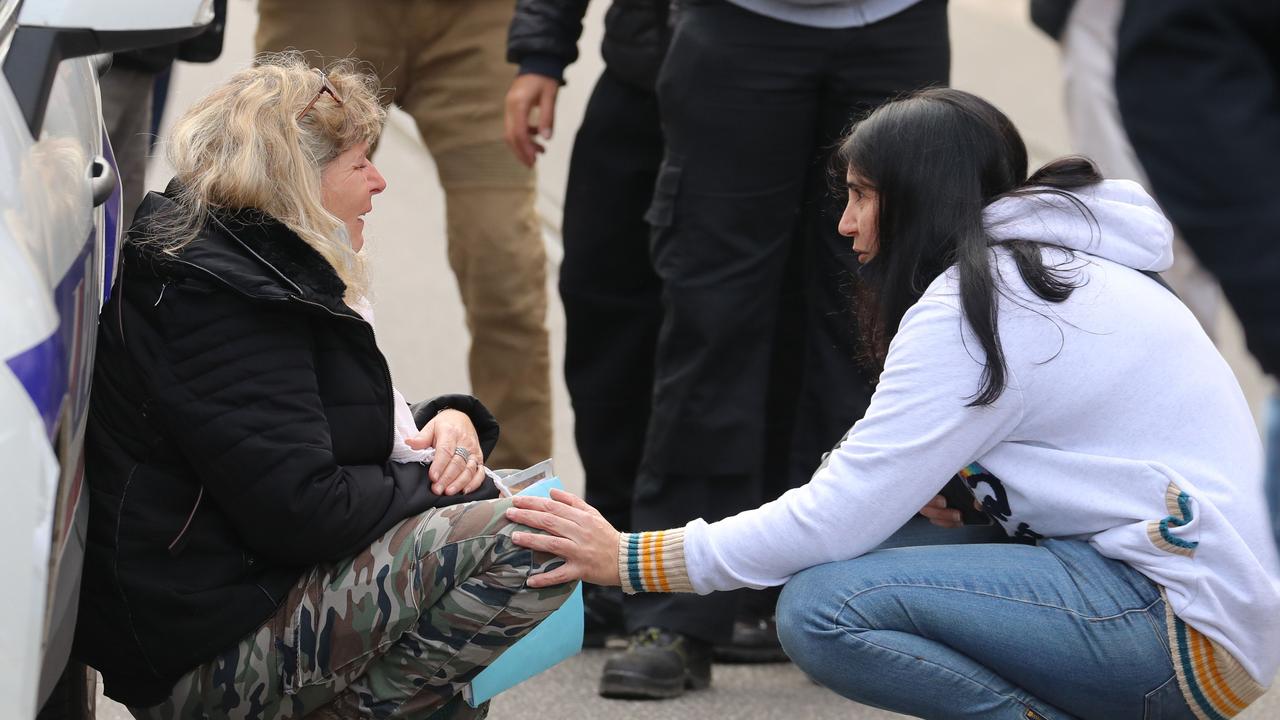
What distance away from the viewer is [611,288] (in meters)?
3.57

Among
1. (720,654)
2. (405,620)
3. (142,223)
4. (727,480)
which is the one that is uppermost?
(142,223)

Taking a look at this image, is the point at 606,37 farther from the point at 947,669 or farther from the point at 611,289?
the point at 947,669

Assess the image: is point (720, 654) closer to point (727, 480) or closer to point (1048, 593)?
point (727, 480)

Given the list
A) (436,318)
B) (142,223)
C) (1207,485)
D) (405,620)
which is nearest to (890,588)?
(1207,485)

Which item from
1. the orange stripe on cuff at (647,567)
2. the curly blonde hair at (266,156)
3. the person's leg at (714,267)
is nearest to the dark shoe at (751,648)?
the person's leg at (714,267)

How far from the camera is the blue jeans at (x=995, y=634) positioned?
2299 mm

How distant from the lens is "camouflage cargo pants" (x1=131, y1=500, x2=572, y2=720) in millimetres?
2285

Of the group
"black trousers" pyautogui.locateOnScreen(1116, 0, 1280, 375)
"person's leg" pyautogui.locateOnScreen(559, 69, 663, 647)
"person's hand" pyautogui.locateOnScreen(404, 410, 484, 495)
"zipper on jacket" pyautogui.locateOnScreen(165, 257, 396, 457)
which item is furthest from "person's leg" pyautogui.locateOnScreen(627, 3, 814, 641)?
"black trousers" pyautogui.locateOnScreen(1116, 0, 1280, 375)

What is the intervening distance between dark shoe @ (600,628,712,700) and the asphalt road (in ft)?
0.09

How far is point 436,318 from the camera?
18.6 ft

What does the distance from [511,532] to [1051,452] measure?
0.75 m

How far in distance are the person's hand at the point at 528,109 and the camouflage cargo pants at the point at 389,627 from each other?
1.33 m

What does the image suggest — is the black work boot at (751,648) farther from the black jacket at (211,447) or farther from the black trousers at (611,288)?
the black jacket at (211,447)

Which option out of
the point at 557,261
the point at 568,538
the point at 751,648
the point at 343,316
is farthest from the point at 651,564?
the point at 557,261
